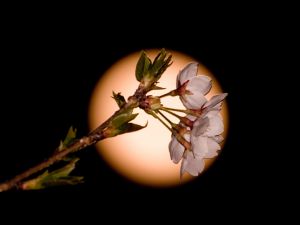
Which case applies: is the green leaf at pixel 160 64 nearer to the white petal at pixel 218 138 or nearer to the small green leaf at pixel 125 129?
the small green leaf at pixel 125 129

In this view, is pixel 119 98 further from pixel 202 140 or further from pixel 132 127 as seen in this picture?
pixel 202 140

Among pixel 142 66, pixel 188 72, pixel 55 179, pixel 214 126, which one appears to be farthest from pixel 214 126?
pixel 55 179

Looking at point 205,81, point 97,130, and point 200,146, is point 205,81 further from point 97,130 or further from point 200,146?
point 97,130

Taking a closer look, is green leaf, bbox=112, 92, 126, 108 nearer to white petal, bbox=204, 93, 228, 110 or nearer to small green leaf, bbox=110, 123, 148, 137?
small green leaf, bbox=110, 123, 148, 137

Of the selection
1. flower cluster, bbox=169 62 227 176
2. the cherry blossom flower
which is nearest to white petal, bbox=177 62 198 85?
flower cluster, bbox=169 62 227 176

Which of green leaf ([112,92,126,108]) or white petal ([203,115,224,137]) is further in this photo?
white petal ([203,115,224,137])
